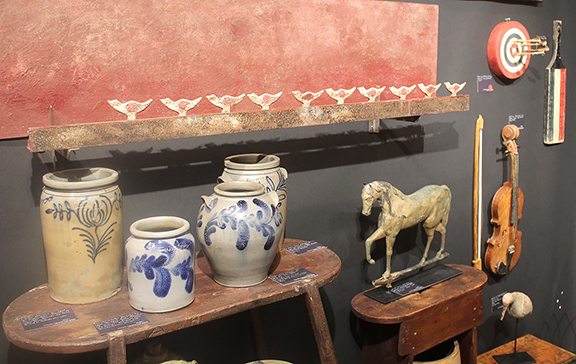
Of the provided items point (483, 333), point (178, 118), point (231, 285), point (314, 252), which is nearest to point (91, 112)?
point (178, 118)

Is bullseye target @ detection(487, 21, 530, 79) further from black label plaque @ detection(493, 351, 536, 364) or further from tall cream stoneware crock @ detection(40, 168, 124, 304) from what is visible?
tall cream stoneware crock @ detection(40, 168, 124, 304)

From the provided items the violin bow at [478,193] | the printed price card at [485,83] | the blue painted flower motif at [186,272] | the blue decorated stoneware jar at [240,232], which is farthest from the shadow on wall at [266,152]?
the blue painted flower motif at [186,272]

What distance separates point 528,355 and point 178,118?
6.98ft

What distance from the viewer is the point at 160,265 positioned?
1.27 meters

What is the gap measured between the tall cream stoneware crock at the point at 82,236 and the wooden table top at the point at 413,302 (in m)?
0.90

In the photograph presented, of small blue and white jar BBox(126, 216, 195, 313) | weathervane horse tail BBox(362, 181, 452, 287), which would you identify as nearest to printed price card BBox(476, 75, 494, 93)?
weathervane horse tail BBox(362, 181, 452, 287)

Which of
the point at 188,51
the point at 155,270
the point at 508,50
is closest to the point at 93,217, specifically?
the point at 155,270

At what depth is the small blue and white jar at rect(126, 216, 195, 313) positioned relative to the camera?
49.7 inches

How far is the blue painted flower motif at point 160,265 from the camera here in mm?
1259

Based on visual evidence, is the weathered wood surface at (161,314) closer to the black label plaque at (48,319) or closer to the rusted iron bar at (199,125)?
the black label plaque at (48,319)

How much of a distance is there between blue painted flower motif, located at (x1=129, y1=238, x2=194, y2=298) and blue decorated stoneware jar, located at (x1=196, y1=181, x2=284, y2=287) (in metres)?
0.11

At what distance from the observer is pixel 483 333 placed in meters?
2.73

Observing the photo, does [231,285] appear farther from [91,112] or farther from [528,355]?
[528,355]

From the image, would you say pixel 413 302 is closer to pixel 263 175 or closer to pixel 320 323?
pixel 320 323
